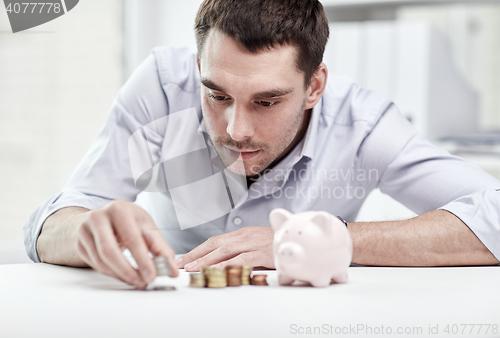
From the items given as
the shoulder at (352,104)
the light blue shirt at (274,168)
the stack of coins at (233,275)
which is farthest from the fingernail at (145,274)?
Result: the shoulder at (352,104)

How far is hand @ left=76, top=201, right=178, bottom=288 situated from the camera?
0.52m

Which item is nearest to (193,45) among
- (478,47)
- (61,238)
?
(478,47)

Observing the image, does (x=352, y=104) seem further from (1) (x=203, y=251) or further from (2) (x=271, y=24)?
(1) (x=203, y=251)

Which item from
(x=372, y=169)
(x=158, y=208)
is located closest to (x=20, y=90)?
(x=158, y=208)

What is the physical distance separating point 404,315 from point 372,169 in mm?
713

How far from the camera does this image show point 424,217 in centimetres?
91

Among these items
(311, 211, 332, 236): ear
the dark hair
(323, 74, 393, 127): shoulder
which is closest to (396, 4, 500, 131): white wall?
(323, 74, 393, 127): shoulder

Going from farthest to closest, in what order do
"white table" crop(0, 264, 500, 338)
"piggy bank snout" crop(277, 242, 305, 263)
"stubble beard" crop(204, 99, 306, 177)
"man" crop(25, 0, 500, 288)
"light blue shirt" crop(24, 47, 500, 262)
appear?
"light blue shirt" crop(24, 47, 500, 262) < "stubble beard" crop(204, 99, 306, 177) < "man" crop(25, 0, 500, 288) < "piggy bank snout" crop(277, 242, 305, 263) < "white table" crop(0, 264, 500, 338)

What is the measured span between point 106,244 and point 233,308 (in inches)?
6.2

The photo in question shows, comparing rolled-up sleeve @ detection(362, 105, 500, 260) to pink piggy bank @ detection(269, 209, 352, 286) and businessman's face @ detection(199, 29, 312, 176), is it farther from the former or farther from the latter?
pink piggy bank @ detection(269, 209, 352, 286)

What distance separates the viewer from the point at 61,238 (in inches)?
31.8

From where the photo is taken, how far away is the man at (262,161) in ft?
2.77

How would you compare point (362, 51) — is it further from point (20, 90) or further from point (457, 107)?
point (20, 90)

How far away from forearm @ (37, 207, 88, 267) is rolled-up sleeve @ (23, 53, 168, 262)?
3 centimetres
